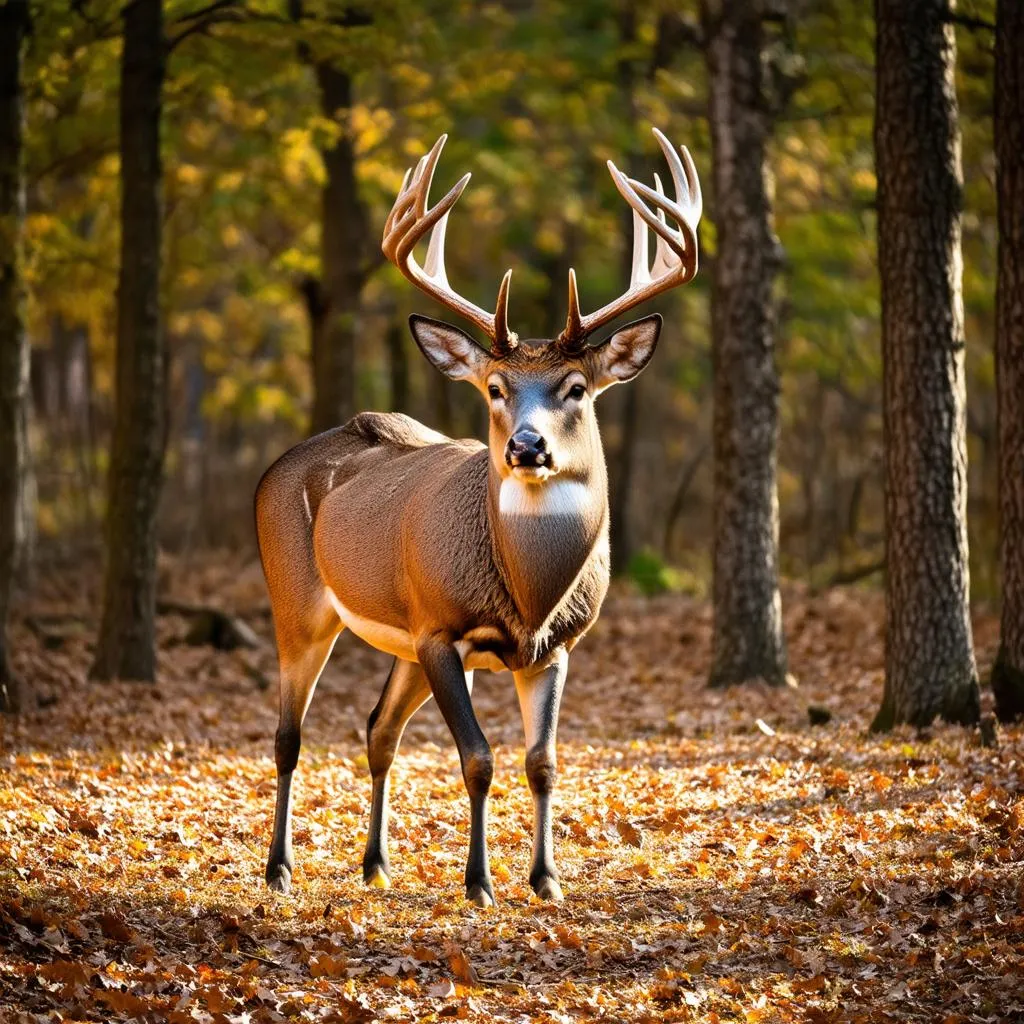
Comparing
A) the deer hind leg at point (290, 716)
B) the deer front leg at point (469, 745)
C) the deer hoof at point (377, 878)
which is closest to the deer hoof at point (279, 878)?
the deer hind leg at point (290, 716)

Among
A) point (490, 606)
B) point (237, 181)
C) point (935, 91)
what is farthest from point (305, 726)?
point (237, 181)

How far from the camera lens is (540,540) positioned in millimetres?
7242

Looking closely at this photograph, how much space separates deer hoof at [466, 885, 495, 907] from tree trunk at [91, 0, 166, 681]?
7077mm

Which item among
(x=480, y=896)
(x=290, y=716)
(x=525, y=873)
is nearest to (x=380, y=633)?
(x=290, y=716)

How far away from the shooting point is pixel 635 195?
755 cm

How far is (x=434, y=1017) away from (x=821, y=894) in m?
2.00

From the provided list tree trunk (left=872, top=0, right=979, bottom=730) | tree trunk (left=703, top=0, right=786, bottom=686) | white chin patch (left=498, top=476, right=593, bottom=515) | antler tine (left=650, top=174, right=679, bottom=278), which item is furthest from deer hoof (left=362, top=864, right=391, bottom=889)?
tree trunk (left=703, top=0, right=786, bottom=686)

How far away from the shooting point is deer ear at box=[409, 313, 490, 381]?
24.9ft

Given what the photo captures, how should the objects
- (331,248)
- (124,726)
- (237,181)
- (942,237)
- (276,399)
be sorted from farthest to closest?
1. (276,399)
2. (237,181)
3. (331,248)
4. (124,726)
5. (942,237)

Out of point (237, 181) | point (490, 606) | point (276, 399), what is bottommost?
point (490, 606)

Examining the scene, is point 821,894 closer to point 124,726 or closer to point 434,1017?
point 434,1017

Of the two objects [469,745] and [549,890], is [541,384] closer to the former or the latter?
[469,745]

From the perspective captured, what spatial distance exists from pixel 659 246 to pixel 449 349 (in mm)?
1162

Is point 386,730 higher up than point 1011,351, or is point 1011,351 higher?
point 1011,351
